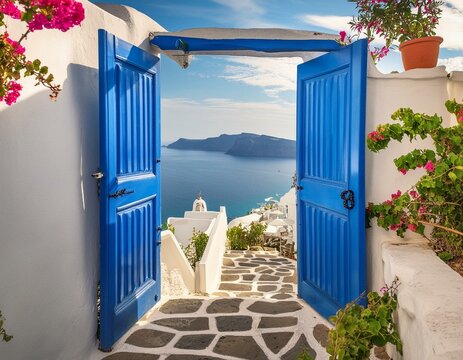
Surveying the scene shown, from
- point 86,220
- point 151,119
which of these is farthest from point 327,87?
point 86,220

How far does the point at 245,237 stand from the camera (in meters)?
9.71

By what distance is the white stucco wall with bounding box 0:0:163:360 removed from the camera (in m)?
2.01

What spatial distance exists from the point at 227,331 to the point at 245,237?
6521 mm

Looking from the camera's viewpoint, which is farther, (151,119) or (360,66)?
(151,119)

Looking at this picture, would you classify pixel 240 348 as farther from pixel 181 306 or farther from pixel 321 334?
pixel 181 306

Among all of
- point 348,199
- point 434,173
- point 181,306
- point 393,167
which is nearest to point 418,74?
point 393,167

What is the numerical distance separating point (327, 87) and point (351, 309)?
1.90m

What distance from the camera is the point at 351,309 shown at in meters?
2.16

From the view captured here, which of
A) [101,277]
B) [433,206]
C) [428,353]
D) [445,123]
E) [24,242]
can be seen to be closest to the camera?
[428,353]

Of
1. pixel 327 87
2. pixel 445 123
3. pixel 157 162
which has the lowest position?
pixel 157 162

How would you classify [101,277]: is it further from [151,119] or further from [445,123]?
[445,123]

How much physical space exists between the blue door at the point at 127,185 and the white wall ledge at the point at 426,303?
1.92 metres

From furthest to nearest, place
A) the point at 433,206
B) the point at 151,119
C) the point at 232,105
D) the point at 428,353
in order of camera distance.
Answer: the point at 232,105 → the point at 151,119 → the point at 433,206 → the point at 428,353

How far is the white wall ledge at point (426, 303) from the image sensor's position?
1438 mm
